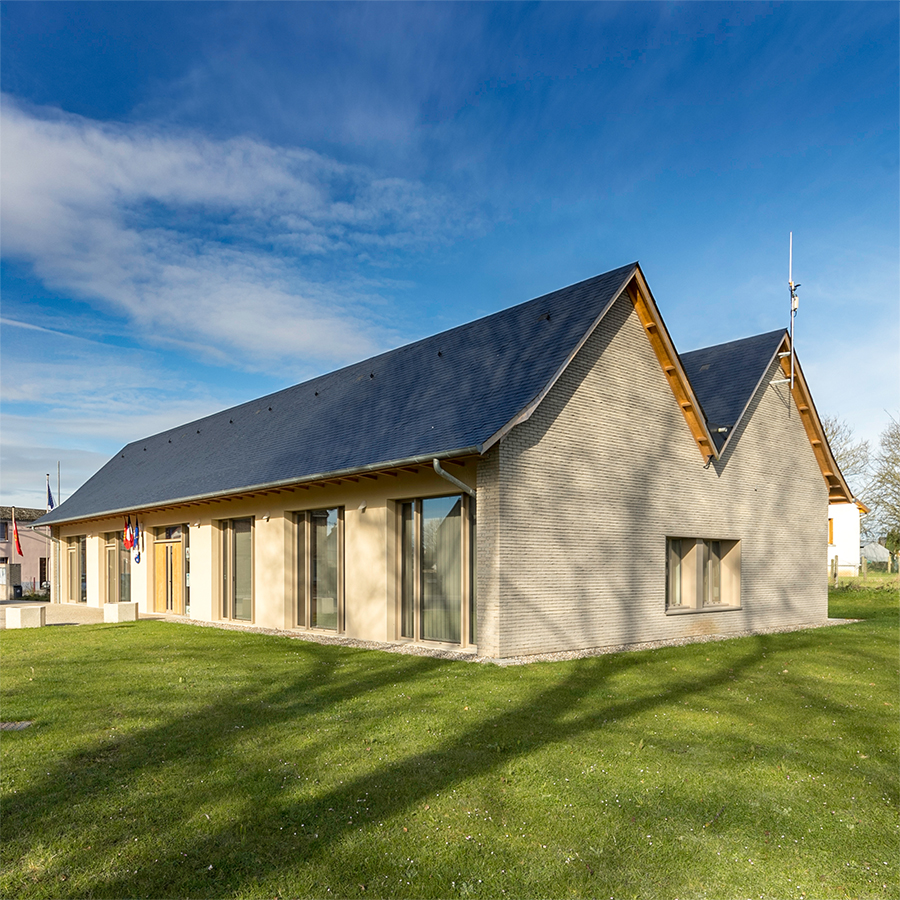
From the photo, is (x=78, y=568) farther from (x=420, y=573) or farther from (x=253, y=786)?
(x=253, y=786)

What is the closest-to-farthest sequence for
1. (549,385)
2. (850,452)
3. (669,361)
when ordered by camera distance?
(549,385) → (669,361) → (850,452)

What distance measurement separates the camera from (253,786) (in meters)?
5.65

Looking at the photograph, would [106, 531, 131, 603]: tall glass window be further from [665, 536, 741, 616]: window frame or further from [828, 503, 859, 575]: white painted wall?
[828, 503, 859, 575]: white painted wall

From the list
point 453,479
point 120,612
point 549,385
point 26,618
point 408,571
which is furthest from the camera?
point 120,612

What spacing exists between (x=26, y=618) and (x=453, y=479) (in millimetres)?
12249

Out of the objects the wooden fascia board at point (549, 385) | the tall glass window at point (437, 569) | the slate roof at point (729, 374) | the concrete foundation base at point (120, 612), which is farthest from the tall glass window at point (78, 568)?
the slate roof at point (729, 374)

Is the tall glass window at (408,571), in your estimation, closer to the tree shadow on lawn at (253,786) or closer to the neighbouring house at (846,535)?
the tree shadow on lawn at (253,786)

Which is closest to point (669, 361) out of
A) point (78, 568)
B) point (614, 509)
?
point (614, 509)

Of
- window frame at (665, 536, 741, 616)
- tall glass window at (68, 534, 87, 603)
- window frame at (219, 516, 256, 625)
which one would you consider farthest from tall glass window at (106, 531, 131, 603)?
window frame at (665, 536, 741, 616)

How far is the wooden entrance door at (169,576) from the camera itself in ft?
69.4

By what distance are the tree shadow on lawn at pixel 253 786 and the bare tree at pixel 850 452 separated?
117 feet

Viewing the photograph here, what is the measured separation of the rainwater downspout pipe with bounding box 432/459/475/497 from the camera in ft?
37.7

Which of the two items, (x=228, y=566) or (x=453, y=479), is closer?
(x=453, y=479)

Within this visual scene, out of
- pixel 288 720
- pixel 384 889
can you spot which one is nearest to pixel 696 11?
pixel 288 720
